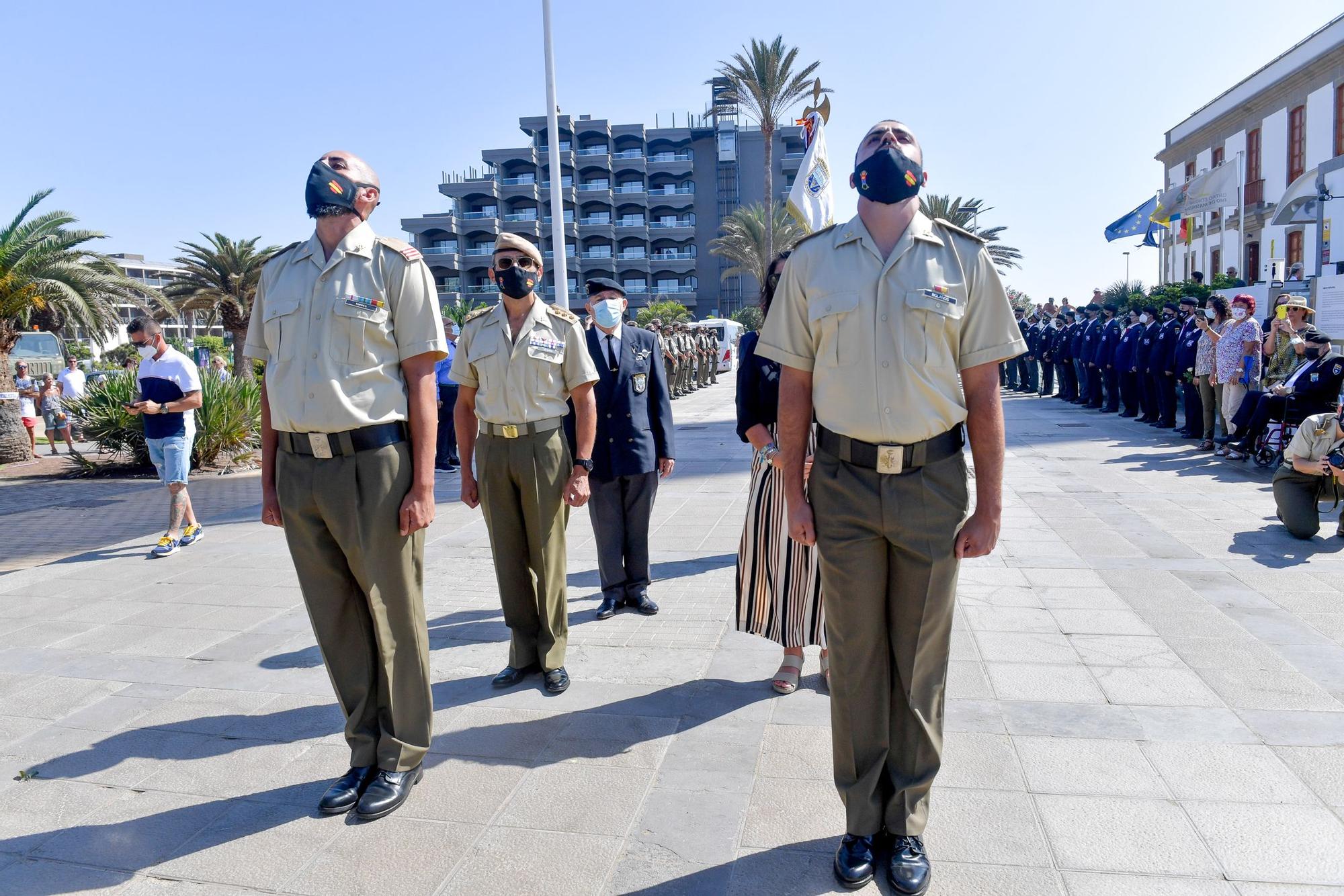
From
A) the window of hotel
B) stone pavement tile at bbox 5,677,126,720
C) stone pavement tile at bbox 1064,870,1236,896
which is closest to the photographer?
stone pavement tile at bbox 1064,870,1236,896

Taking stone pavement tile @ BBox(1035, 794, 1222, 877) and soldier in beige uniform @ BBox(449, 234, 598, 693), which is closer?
stone pavement tile @ BBox(1035, 794, 1222, 877)

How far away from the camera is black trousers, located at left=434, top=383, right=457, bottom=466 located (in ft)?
39.6

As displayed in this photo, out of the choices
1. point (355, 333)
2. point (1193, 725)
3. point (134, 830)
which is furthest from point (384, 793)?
point (1193, 725)

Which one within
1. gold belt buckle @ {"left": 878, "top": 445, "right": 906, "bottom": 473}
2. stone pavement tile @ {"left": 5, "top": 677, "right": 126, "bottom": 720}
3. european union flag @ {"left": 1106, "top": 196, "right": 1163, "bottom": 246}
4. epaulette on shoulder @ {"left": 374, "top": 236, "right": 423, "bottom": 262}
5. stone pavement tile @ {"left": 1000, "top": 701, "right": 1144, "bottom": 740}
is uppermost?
european union flag @ {"left": 1106, "top": 196, "right": 1163, "bottom": 246}

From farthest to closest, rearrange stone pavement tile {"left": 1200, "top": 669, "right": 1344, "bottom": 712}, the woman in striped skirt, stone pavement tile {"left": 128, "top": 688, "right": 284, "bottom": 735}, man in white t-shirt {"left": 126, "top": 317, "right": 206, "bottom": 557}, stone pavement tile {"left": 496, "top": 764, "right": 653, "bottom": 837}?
1. man in white t-shirt {"left": 126, "top": 317, "right": 206, "bottom": 557}
2. the woman in striped skirt
3. stone pavement tile {"left": 128, "top": 688, "right": 284, "bottom": 735}
4. stone pavement tile {"left": 1200, "top": 669, "right": 1344, "bottom": 712}
5. stone pavement tile {"left": 496, "top": 764, "right": 653, "bottom": 837}

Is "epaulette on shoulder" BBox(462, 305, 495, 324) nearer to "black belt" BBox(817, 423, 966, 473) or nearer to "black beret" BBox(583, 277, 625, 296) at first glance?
"black beret" BBox(583, 277, 625, 296)

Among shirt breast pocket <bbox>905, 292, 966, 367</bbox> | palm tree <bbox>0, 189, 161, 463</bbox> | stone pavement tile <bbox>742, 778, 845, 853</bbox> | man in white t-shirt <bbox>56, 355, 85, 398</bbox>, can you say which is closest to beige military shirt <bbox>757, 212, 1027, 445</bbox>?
shirt breast pocket <bbox>905, 292, 966, 367</bbox>

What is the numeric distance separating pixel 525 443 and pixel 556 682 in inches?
43.0

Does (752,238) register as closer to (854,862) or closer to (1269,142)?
(1269,142)

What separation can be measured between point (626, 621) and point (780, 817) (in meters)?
2.34

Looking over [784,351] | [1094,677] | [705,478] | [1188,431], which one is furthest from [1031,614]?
[1188,431]

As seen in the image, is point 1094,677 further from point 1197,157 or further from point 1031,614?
point 1197,157

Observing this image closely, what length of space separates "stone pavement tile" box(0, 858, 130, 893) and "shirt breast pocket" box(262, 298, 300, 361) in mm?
1694

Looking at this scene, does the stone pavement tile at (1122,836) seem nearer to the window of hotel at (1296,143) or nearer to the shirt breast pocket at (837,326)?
the shirt breast pocket at (837,326)
